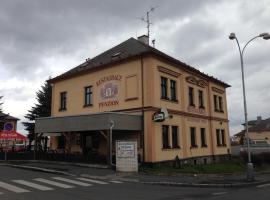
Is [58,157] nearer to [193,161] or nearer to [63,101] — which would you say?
[63,101]

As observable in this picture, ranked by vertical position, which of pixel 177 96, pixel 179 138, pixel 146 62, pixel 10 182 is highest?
pixel 146 62

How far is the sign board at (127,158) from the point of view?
22.2 m

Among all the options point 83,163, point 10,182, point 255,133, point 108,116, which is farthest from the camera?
point 255,133

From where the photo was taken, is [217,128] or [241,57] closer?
[241,57]

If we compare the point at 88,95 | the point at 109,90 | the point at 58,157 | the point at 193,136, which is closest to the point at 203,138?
the point at 193,136

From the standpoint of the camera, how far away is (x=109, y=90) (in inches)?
1131

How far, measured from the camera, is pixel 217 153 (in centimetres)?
3569

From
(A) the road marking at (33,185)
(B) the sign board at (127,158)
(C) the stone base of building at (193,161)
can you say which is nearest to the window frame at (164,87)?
(C) the stone base of building at (193,161)

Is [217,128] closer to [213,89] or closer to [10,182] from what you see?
[213,89]

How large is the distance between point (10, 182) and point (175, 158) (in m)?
13.4

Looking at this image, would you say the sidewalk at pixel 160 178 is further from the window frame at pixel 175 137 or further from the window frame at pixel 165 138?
the window frame at pixel 175 137

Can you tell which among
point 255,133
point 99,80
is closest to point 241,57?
point 99,80

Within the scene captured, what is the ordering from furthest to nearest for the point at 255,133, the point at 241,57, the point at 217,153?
the point at 255,133
the point at 217,153
the point at 241,57

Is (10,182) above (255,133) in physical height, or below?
below
